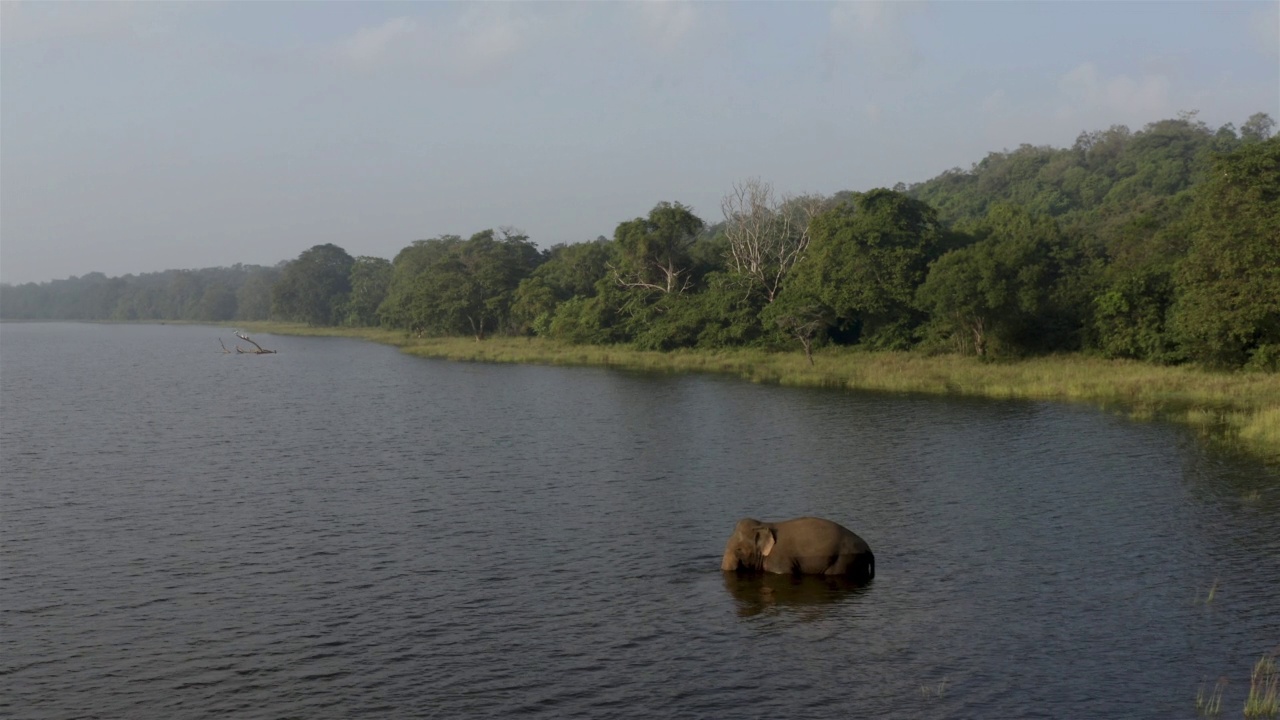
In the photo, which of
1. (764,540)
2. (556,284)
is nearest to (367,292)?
(556,284)

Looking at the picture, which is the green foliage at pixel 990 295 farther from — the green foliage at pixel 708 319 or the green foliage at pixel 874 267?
the green foliage at pixel 708 319

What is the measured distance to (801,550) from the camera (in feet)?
67.2

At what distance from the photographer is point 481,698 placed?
15.1 m

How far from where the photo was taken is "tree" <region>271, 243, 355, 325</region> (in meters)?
164

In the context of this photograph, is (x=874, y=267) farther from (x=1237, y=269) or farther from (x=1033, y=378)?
(x=1237, y=269)

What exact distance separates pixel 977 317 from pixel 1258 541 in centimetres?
3770

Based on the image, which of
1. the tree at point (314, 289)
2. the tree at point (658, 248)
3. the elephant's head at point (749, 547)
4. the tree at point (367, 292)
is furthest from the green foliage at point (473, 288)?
the elephant's head at point (749, 547)

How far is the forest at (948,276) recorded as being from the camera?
156 ft

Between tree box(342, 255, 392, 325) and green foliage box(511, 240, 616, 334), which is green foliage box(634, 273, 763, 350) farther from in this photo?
tree box(342, 255, 392, 325)

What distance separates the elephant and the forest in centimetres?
3329

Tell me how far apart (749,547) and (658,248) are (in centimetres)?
6653

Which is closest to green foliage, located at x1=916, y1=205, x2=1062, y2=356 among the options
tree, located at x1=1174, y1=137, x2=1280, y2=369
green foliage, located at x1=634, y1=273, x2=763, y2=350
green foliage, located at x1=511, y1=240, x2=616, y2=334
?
tree, located at x1=1174, y1=137, x2=1280, y2=369

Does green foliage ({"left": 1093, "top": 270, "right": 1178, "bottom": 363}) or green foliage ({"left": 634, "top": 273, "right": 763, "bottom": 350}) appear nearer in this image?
green foliage ({"left": 1093, "top": 270, "right": 1178, "bottom": 363})

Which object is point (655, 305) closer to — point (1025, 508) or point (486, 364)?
point (486, 364)
